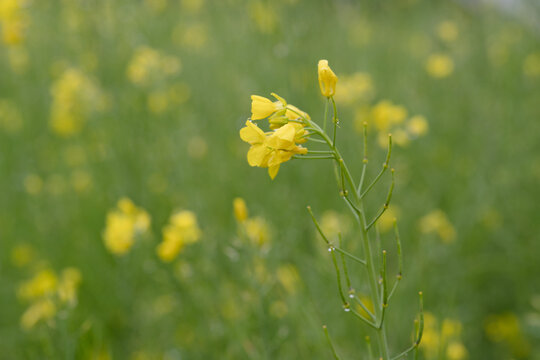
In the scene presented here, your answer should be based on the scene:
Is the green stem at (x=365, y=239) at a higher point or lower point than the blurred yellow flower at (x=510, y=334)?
higher

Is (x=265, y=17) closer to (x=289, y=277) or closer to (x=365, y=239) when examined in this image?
(x=289, y=277)

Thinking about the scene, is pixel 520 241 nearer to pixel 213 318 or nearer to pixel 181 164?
pixel 213 318

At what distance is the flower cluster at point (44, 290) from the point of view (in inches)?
77.8

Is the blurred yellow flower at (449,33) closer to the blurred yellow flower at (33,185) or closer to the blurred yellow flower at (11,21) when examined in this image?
the blurred yellow flower at (11,21)

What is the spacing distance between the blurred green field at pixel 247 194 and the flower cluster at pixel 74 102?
0.07 feet

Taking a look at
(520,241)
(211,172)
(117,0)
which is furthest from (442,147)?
(117,0)

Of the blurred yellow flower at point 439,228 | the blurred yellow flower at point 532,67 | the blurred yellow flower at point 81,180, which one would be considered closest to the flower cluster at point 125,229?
the blurred yellow flower at point 439,228

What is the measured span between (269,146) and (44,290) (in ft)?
5.63

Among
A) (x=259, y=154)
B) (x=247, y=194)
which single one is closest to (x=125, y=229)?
(x=247, y=194)

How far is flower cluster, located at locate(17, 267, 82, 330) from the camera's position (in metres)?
1.98

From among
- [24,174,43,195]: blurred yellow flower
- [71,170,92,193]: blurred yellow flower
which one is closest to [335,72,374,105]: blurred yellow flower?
[71,170,92,193]: blurred yellow flower

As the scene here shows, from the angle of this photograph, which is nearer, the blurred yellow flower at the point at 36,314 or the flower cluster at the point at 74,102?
the blurred yellow flower at the point at 36,314

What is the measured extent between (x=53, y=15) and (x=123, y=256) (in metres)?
3.86

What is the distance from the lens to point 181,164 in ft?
9.80
